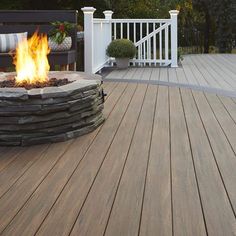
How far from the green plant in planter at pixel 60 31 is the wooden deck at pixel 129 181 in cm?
276

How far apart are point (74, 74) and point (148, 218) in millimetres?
2718

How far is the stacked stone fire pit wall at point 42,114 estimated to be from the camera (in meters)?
3.46

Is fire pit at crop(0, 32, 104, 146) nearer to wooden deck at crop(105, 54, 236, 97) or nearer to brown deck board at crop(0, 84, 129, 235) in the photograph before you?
brown deck board at crop(0, 84, 129, 235)

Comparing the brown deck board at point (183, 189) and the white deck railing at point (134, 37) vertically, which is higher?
the white deck railing at point (134, 37)

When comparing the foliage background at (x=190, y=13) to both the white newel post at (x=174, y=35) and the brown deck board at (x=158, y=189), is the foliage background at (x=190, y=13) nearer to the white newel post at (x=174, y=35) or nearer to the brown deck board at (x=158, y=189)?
the white newel post at (x=174, y=35)

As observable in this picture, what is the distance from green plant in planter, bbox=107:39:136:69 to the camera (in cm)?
864

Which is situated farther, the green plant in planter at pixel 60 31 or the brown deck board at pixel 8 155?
the green plant in planter at pixel 60 31

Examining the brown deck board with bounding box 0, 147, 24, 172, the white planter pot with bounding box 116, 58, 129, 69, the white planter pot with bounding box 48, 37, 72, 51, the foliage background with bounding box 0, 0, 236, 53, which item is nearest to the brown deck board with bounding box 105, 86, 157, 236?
the brown deck board with bounding box 0, 147, 24, 172

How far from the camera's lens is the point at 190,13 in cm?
1572

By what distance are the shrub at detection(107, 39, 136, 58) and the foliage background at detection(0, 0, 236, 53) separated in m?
4.41

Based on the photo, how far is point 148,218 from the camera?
7.17 ft

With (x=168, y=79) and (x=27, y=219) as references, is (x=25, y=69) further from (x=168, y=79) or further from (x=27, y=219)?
(x=168, y=79)

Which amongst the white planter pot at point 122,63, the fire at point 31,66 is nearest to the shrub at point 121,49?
the white planter pot at point 122,63

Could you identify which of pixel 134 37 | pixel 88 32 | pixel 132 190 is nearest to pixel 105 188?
pixel 132 190
